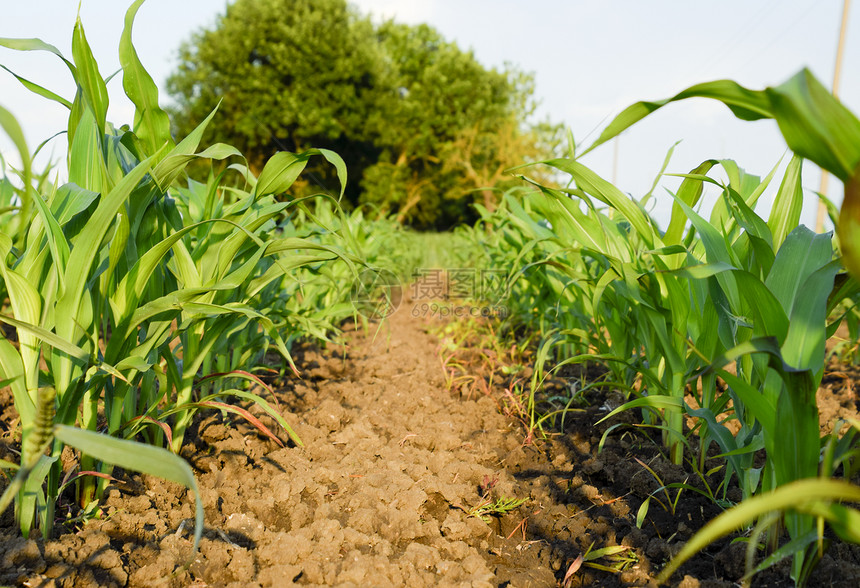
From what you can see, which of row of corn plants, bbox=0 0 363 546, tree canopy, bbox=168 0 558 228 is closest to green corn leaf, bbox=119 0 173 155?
row of corn plants, bbox=0 0 363 546

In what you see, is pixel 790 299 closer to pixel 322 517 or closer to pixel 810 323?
pixel 810 323

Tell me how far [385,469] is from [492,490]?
30 centimetres

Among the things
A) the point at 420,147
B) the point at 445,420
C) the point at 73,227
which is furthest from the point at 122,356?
the point at 420,147

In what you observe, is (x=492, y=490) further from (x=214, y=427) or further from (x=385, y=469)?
(x=214, y=427)

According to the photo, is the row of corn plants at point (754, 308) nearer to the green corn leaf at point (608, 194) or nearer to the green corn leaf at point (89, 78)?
the green corn leaf at point (608, 194)

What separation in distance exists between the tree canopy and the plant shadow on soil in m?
12.0

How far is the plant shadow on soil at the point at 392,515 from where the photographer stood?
95 cm

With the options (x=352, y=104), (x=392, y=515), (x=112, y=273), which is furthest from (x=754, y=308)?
(x=352, y=104)

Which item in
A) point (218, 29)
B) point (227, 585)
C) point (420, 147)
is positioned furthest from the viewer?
point (420, 147)

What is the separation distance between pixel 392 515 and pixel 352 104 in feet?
52.8

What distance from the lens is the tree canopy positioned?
49.9 feet

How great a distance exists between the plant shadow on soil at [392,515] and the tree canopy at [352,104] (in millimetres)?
12036

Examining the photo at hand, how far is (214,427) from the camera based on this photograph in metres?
1.45
